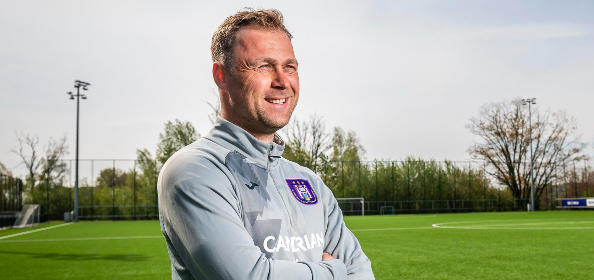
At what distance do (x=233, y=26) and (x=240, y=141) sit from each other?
0.41 m

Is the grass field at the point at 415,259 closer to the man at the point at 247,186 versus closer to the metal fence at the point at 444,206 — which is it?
the man at the point at 247,186

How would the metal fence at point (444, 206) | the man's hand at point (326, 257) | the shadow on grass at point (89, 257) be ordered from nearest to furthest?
the man's hand at point (326, 257)
the shadow on grass at point (89, 257)
the metal fence at point (444, 206)

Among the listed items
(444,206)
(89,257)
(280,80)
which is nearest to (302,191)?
(280,80)

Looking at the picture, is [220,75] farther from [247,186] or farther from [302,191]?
[302,191]

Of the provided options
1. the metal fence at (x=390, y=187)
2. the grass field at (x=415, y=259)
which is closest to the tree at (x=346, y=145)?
the metal fence at (x=390, y=187)

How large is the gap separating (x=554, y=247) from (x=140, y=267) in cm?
865

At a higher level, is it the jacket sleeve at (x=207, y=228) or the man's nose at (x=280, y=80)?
the man's nose at (x=280, y=80)

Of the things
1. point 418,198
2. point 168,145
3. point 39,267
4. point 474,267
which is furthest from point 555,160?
point 39,267

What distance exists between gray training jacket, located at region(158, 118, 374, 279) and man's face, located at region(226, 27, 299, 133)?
0.08 metres

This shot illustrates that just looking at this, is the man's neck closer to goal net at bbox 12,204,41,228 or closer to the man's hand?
the man's hand

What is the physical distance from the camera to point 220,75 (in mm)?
1830

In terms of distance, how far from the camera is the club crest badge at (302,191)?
1867 mm

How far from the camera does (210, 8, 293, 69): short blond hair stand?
179cm

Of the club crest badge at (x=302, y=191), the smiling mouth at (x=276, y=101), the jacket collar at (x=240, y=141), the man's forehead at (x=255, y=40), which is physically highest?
the man's forehead at (x=255, y=40)
